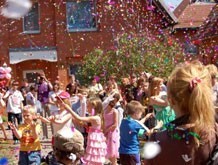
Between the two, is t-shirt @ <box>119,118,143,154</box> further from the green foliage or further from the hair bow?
the green foliage

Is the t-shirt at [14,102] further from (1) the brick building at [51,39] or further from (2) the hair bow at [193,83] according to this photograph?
(2) the hair bow at [193,83]

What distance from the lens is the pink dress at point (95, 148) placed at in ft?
24.5

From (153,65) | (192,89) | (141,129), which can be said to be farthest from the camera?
(153,65)

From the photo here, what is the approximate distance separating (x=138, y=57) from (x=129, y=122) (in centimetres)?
1016

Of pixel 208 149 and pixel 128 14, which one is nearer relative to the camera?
pixel 208 149

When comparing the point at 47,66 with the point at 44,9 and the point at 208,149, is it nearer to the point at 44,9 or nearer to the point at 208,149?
the point at 44,9

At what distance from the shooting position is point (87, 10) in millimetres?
19828

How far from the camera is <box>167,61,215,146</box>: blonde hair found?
2.87m

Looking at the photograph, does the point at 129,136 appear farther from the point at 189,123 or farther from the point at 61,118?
the point at 189,123

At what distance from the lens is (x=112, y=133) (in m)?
8.45

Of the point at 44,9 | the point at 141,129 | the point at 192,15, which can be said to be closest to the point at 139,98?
the point at 141,129

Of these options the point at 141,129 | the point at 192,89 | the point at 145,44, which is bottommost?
the point at 141,129

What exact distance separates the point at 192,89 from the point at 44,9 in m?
20.3

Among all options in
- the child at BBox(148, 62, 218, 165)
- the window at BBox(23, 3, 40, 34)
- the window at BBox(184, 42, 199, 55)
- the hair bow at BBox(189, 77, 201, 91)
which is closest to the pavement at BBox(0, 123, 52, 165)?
the child at BBox(148, 62, 218, 165)
